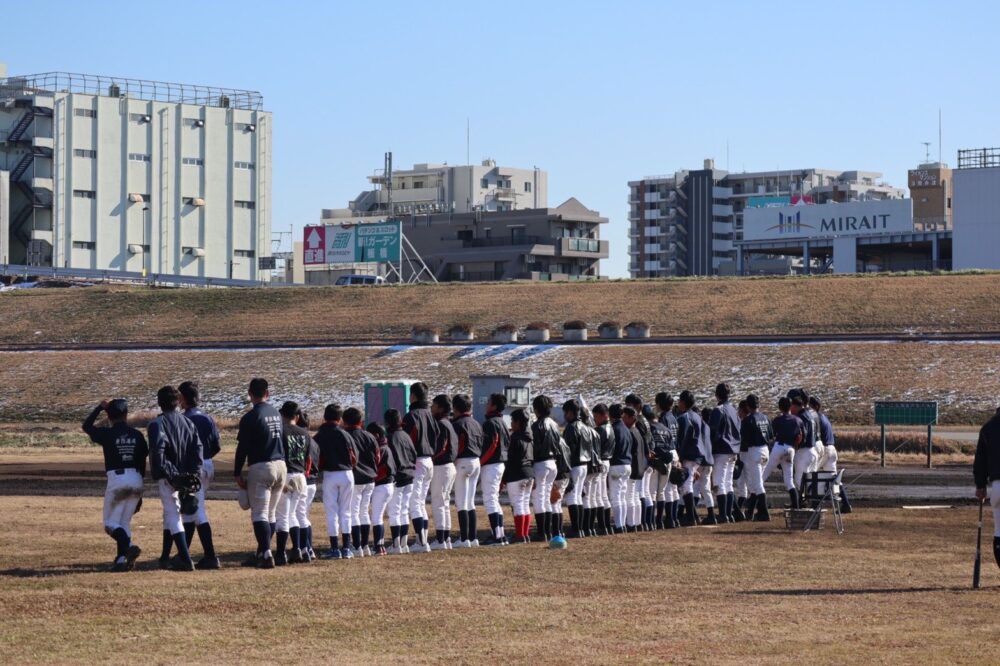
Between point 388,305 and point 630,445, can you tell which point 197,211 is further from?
point 630,445

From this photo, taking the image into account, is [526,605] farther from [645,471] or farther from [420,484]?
[645,471]

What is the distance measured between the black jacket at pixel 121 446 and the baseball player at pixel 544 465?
5963 mm

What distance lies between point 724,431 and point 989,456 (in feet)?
27.7

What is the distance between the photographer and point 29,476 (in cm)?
3347

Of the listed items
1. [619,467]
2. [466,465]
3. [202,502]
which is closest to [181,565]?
[202,502]

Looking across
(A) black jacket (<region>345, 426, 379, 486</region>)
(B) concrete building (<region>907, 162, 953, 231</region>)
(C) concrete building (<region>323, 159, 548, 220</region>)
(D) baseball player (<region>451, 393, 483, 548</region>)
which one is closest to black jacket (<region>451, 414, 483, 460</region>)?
(D) baseball player (<region>451, 393, 483, 548</region>)

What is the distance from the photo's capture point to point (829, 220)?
11375 centimetres

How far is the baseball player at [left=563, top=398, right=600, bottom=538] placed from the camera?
868 inches

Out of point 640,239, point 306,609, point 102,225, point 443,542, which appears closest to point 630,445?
point 443,542

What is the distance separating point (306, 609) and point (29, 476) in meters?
21.0

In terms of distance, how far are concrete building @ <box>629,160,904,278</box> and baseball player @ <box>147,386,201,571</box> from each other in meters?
153

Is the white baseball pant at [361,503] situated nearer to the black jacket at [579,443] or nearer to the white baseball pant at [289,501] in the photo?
the white baseball pant at [289,501]

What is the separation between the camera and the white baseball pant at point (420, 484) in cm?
2012

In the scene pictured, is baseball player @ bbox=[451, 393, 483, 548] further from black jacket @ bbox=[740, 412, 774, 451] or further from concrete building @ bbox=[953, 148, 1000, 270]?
concrete building @ bbox=[953, 148, 1000, 270]
